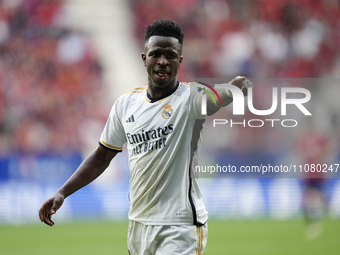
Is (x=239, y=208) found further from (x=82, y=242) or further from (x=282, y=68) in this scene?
(x=282, y=68)

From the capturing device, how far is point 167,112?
2.54 metres

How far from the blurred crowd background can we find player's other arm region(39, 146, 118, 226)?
18.3 ft

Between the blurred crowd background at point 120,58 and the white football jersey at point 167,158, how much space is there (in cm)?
587

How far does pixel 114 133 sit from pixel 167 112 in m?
0.49

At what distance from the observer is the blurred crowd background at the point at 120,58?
8.98m

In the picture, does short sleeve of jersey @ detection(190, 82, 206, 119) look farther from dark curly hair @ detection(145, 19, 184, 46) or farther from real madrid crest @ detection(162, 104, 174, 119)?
dark curly hair @ detection(145, 19, 184, 46)

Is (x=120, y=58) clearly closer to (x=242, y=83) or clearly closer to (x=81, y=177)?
(x=81, y=177)

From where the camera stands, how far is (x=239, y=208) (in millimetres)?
7598

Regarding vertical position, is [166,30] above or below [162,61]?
above

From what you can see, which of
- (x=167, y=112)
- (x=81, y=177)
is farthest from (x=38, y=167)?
(x=167, y=112)

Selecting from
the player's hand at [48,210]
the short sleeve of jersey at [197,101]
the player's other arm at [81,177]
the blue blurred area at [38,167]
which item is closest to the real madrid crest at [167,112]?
the short sleeve of jersey at [197,101]

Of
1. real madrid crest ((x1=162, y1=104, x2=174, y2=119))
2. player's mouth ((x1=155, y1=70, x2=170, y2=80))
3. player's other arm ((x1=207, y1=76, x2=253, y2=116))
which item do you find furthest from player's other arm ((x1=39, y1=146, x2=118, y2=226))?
player's other arm ((x1=207, y1=76, x2=253, y2=116))

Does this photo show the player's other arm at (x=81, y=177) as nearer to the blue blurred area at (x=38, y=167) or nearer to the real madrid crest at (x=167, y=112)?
the real madrid crest at (x=167, y=112)

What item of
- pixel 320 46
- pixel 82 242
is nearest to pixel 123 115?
pixel 82 242
